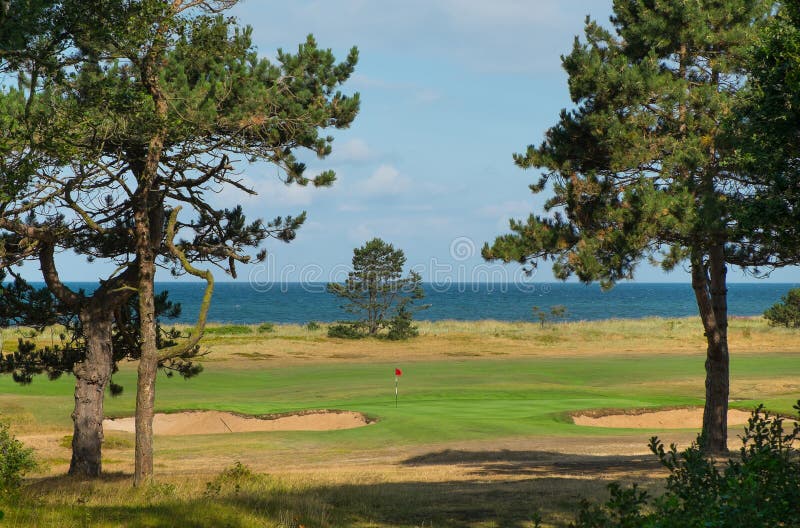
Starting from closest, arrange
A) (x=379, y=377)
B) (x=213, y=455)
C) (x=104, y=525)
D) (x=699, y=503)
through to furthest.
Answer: (x=699, y=503) → (x=104, y=525) → (x=213, y=455) → (x=379, y=377)

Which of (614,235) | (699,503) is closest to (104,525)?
(699,503)

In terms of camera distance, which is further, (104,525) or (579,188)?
(579,188)

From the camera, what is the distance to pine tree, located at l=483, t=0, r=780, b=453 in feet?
56.3

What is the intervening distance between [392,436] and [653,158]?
11052mm

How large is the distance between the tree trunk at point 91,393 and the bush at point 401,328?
48.2 m

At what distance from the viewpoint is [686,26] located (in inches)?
741

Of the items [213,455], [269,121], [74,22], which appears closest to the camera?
[74,22]

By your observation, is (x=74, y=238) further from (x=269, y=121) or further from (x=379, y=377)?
(x=379, y=377)

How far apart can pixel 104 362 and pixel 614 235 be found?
11871 mm

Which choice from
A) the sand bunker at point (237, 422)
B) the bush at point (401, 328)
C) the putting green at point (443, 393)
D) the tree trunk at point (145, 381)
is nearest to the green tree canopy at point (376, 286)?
the bush at point (401, 328)

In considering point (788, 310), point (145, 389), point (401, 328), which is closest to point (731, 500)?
point (145, 389)

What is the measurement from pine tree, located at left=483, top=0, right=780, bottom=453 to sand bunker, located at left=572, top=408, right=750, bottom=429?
8767mm

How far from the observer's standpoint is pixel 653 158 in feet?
59.6

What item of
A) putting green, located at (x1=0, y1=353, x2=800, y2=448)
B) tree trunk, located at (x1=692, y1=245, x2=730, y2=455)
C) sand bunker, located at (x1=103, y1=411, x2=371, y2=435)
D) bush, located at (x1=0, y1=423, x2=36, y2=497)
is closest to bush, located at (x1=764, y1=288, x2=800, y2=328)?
putting green, located at (x1=0, y1=353, x2=800, y2=448)
